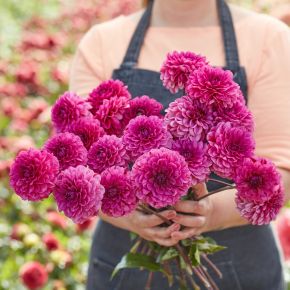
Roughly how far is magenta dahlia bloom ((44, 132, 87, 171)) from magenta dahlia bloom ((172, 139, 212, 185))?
0.51 feet

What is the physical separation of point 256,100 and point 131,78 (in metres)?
0.31

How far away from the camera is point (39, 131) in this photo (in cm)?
305

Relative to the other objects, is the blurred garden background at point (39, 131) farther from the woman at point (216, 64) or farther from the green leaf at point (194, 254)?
the green leaf at point (194, 254)

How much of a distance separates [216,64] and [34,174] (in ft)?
2.16

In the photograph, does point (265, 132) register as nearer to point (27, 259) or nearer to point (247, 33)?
point (247, 33)

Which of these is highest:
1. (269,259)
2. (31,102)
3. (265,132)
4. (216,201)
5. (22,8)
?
(265,132)

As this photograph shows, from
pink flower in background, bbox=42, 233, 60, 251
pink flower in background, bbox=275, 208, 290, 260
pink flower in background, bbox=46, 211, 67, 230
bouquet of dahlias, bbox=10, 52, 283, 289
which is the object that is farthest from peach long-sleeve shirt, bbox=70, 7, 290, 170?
pink flower in background, bbox=46, 211, 67, 230

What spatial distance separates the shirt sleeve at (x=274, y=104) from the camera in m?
1.45

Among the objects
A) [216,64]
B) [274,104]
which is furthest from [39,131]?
[274,104]

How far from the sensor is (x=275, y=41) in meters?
1.52

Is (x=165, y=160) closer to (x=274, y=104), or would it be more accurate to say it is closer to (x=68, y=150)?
(x=68, y=150)

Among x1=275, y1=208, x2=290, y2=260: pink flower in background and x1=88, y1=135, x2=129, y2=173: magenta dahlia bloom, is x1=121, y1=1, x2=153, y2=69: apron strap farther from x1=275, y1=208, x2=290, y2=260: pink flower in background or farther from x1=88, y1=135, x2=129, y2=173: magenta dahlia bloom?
x1=275, y1=208, x2=290, y2=260: pink flower in background

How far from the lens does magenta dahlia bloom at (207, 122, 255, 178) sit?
1066 mm

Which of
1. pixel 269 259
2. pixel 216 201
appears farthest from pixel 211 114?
pixel 269 259
